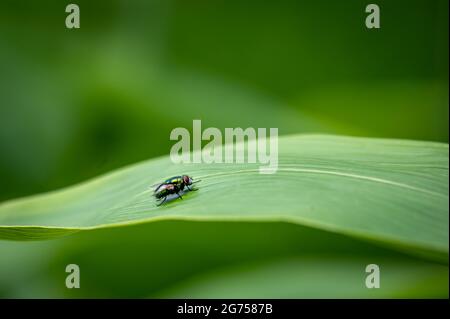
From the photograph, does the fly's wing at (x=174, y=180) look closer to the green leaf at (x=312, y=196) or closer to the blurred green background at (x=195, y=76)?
the green leaf at (x=312, y=196)

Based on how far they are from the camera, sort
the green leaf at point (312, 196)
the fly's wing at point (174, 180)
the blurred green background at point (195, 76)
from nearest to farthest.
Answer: the green leaf at point (312, 196), the fly's wing at point (174, 180), the blurred green background at point (195, 76)

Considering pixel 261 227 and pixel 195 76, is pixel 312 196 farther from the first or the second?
pixel 195 76

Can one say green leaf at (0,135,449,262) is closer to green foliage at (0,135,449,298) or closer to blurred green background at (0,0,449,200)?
green foliage at (0,135,449,298)

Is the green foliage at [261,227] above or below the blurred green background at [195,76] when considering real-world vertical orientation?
below

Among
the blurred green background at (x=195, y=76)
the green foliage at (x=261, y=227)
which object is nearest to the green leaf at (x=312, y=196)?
the green foliage at (x=261, y=227)

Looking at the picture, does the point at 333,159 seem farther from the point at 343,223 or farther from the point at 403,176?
the point at 343,223

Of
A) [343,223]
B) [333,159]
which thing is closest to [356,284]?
[333,159]
